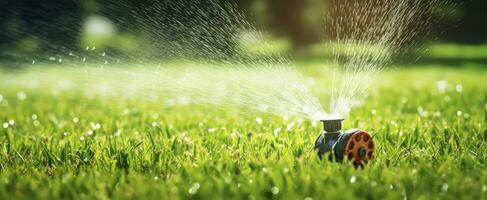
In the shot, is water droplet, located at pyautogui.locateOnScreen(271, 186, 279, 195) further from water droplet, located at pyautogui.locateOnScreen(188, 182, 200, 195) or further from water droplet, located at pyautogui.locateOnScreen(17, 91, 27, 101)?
water droplet, located at pyautogui.locateOnScreen(17, 91, 27, 101)

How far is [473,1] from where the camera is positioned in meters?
22.2

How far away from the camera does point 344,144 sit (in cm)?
287

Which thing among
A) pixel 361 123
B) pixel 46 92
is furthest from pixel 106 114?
pixel 46 92

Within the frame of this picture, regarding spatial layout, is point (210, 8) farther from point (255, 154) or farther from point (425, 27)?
point (255, 154)

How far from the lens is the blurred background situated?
524 inches

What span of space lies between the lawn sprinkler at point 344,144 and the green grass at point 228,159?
8cm

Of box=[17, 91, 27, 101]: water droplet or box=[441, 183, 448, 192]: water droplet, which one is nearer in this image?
box=[441, 183, 448, 192]: water droplet

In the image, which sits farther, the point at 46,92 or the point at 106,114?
the point at 46,92

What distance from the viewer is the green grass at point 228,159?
2482mm

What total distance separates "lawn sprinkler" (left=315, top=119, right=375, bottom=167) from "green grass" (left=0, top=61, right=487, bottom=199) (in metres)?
0.08

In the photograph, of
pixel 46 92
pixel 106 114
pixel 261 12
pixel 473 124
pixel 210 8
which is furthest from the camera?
pixel 261 12

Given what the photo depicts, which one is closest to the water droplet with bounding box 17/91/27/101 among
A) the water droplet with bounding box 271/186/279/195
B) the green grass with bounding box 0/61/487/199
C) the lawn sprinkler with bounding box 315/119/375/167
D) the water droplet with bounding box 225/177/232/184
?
the green grass with bounding box 0/61/487/199

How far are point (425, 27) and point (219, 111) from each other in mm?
12615

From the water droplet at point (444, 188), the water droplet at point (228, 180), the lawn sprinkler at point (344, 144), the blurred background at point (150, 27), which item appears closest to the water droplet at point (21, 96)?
the blurred background at point (150, 27)
